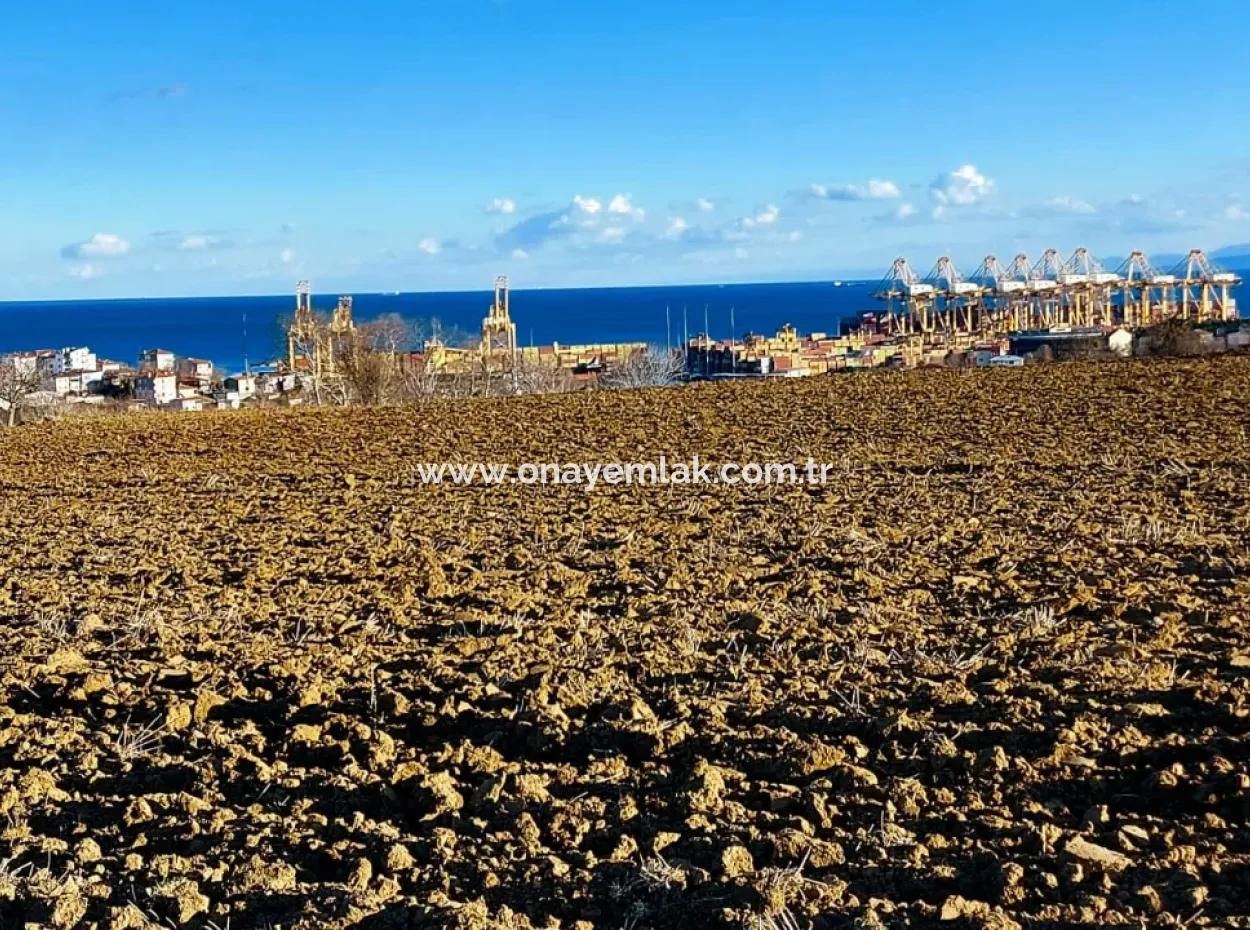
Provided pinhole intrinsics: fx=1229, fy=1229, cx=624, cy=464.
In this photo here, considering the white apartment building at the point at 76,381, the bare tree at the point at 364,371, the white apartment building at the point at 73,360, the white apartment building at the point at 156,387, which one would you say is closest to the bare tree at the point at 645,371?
the bare tree at the point at 364,371

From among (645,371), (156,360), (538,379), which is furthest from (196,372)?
(645,371)

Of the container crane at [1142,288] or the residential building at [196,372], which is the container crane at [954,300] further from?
the residential building at [196,372]

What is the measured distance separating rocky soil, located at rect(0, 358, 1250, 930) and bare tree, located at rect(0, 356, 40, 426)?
62.7ft

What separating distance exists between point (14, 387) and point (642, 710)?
98.2ft

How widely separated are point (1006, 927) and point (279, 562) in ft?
22.9

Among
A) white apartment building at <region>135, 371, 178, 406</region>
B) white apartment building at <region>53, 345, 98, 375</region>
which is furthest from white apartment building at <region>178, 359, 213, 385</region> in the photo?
white apartment building at <region>53, 345, 98, 375</region>

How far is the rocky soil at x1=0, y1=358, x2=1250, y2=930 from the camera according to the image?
4.07 meters

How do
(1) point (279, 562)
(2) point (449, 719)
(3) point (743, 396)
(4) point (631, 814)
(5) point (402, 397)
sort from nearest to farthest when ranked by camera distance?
(4) point (631, 814) → (2) point (449, 719) → (1) point (279, 562) → (3) point (743, 396) → (5) point (402, 397)

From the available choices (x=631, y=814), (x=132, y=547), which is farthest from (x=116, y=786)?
(x=132, y=547)

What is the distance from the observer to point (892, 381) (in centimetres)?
2469

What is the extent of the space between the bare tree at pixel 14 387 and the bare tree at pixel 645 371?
1957 centimetres

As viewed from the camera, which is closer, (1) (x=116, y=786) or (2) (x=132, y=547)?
(1) (x=116, y=786)

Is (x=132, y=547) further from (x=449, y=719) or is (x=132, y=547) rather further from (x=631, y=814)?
(x=631, y=814)

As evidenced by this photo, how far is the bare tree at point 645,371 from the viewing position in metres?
47.6
